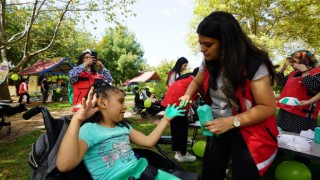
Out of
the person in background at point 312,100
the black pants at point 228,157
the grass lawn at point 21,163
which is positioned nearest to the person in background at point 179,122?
the grass lawn at point 21,163

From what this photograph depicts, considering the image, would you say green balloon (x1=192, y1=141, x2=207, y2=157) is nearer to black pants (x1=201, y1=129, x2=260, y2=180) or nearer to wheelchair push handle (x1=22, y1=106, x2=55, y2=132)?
black pants (x1=201, y1=129, x2=260, y2=180)

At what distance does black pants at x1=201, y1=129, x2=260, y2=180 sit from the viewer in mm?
1668

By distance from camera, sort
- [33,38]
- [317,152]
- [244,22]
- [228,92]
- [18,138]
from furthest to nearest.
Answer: [244,22] < [33,38] < [18,138] < [317,152] < [228,92]

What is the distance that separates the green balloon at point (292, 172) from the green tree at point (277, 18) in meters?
12.1

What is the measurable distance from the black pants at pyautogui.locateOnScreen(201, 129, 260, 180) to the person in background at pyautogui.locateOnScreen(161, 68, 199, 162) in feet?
6.40

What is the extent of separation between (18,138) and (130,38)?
1618 inches

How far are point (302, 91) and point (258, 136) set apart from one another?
227cm

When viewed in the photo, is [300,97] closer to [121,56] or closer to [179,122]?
[179,122]

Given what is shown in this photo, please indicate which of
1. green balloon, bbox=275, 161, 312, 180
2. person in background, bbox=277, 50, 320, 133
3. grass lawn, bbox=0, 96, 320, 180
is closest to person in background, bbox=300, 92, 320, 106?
person in background, bbox=277, 50, 320, 133

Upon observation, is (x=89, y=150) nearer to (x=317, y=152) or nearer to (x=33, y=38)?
(x=317, y=152)

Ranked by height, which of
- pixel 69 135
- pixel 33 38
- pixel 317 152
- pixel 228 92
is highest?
pixel 33 38

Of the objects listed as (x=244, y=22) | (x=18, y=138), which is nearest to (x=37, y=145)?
(x=18, y=138)

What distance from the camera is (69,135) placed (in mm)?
1526

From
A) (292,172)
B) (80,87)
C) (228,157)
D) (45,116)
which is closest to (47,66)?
(80,87)
